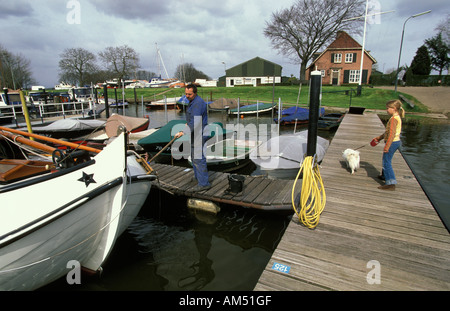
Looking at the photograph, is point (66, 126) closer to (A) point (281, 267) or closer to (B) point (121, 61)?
(A) point (281, 267)

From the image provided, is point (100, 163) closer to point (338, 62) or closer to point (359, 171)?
point (359, 171)

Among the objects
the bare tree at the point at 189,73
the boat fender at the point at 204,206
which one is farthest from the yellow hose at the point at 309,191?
the bare tree at the point at 189,73

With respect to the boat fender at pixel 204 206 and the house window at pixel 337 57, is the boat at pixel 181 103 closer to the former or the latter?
the house window at pixel 337 57

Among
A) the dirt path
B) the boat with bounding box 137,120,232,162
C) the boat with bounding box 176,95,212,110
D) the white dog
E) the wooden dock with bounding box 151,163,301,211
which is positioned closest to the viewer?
the wooden dock with bounding box 151,163,301,211

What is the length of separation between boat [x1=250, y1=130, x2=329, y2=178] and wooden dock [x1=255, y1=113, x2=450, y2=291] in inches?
100

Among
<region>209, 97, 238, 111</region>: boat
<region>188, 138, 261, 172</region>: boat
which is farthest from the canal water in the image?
<region>209, 97, 238, 111</region>: boat

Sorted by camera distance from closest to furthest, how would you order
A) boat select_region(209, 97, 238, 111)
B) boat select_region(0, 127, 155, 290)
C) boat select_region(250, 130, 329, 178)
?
boat select_region(0, 127, 155, 290)
boat select_region(250, 130, 329, 178)
boat select_region(209, 97, 238, 111)

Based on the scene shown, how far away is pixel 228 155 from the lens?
34.4ft

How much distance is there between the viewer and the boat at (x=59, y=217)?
3.55 meters

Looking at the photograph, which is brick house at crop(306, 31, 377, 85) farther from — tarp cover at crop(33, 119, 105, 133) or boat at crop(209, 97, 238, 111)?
tarp cover at crop(33, 119, 105, 133)

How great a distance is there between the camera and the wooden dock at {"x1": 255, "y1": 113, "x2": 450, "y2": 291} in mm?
3350

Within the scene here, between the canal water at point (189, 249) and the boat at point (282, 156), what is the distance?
2.13m

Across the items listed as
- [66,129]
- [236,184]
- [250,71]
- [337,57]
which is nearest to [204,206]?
[236,184]

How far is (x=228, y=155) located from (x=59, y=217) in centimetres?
731
